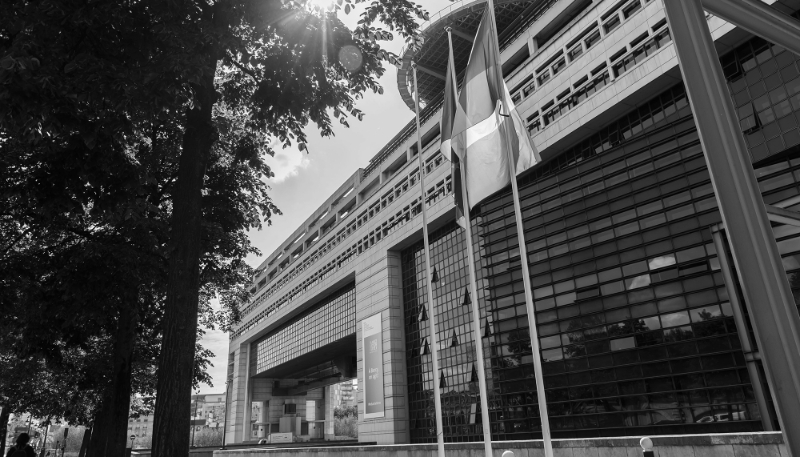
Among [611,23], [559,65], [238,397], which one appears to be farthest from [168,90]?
[238,397]

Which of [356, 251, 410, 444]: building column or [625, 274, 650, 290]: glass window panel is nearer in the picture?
[625, 274, 650, 290]: glass window panel

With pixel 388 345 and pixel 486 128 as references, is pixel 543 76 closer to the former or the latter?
pixel 486 128

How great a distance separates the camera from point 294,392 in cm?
9681

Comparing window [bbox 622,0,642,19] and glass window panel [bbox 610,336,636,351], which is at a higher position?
window [bbox 622,0,642,19]

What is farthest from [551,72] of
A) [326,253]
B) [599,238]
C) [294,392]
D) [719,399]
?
[294,392]

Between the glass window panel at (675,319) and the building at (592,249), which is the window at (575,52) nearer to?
the building at (592,249)

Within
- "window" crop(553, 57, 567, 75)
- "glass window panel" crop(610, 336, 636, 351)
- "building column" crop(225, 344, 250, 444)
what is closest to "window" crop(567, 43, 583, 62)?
"window" crop(553, 57, 567, 75)

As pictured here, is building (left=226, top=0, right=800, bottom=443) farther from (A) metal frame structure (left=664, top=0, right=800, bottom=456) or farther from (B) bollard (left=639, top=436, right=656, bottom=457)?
(A) metal frame structure (left=664, top=0, right=800, bottom=456)

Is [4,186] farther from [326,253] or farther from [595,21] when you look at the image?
[326,253]

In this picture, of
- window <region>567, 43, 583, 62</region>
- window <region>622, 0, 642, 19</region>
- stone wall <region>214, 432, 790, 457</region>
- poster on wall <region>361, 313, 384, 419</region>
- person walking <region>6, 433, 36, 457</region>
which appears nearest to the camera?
stone wall <region>214, 432, 790, 457</region>

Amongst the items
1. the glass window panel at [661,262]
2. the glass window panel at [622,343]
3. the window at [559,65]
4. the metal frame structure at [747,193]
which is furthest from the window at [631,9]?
the metal frame structure at [747,193]

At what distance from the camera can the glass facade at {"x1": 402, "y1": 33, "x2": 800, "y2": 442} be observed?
22859 mm

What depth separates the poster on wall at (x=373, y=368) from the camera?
147ft

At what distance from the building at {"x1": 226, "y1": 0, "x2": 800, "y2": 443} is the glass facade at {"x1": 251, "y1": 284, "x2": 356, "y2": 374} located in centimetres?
990
